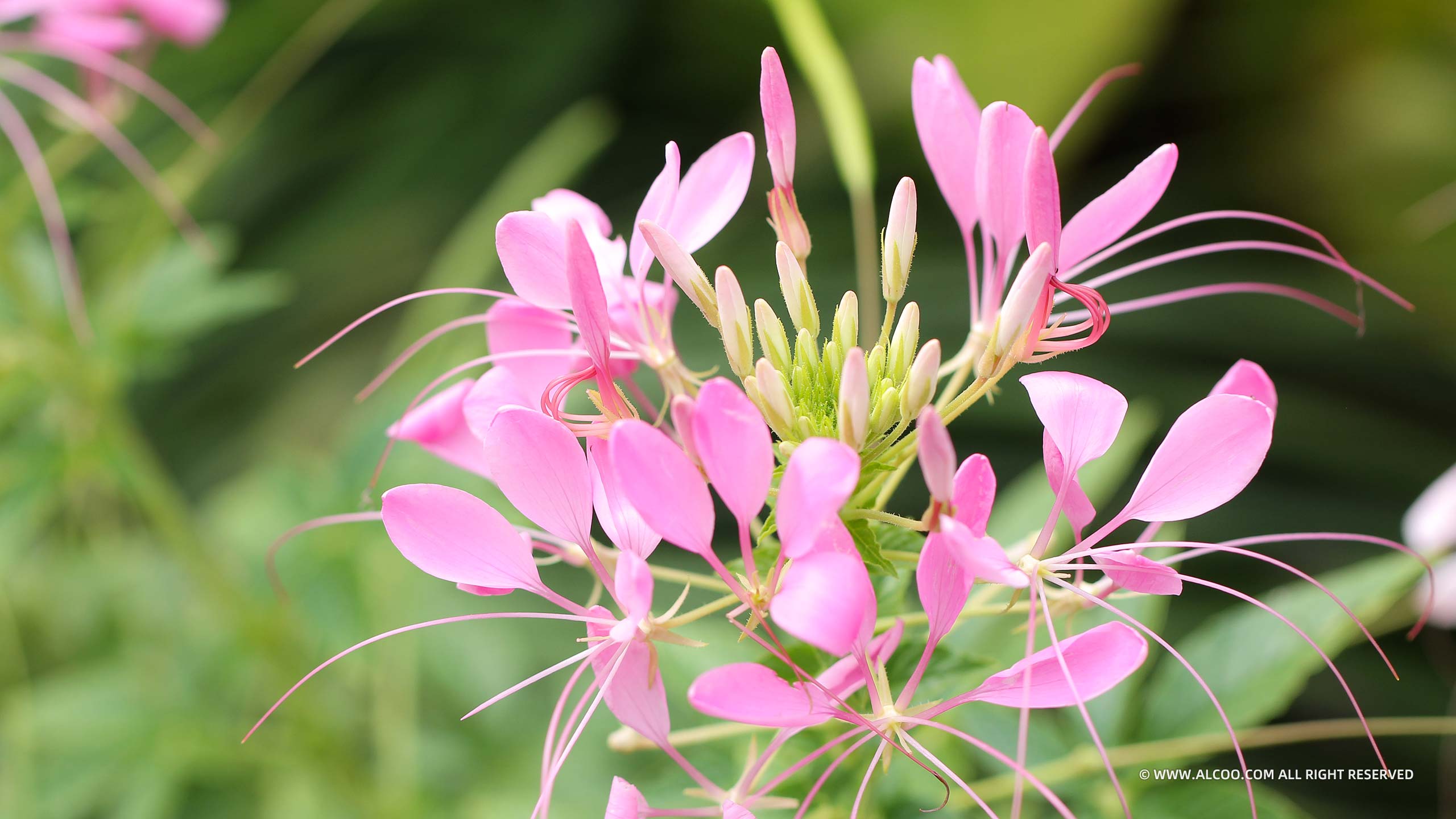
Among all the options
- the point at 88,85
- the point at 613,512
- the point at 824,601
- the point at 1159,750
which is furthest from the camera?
the point at 88,85

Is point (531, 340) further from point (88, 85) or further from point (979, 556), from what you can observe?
point (88, 85)

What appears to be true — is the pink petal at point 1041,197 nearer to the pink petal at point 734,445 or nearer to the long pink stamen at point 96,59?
the pink petal at point 734,445

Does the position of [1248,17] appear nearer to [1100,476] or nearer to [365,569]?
[1100,476]

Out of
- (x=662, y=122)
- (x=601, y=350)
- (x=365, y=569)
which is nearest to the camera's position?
(x=601, y=350)

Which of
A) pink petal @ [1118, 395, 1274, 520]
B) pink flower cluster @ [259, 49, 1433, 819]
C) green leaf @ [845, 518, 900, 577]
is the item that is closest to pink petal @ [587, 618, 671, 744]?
pink flower cluster @ [259, 49, 1433, 819]

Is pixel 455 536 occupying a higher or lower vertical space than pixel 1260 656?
higher

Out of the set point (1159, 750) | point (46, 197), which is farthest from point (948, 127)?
point (46, 197)

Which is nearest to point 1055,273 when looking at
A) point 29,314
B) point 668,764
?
point 668,764
